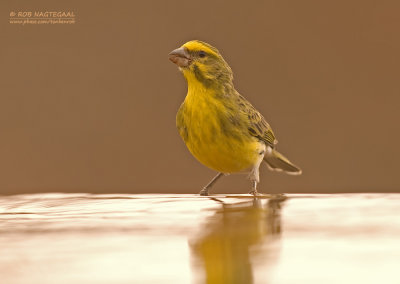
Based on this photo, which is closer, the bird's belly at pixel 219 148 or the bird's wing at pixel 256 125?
the bird's belly at pixel 219 148

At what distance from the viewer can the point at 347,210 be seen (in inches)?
42.0

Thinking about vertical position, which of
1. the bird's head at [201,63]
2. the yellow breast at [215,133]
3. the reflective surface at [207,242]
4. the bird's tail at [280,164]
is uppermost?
the bird's head at [201,63]

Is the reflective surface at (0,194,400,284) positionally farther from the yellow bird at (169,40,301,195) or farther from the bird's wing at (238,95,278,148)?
the bird's wing at (238,95,278,148)

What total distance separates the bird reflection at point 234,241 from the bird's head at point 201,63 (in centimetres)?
123

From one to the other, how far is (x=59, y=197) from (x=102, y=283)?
1.02 metres

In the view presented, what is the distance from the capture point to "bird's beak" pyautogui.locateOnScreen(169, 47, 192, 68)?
222cm

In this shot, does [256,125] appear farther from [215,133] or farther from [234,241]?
[234,241]

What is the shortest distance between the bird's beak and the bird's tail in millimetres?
871

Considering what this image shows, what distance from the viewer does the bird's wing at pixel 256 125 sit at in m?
2.40

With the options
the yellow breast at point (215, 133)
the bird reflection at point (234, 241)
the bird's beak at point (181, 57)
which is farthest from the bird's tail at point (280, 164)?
the bird reflection at point (234, 241)

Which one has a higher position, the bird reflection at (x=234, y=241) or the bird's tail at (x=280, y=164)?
the bird's tail at (x=280, y=164)

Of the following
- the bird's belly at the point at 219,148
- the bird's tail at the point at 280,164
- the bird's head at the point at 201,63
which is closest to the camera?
the bird's belly at the point at 219,148

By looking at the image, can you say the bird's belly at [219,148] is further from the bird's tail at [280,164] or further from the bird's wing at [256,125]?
the bird's tail at [280,164]

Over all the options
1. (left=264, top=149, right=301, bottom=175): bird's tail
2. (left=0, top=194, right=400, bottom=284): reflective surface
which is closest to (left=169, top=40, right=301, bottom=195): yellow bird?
(left=264, top=149, right=301, bottom=175): bird's tail
